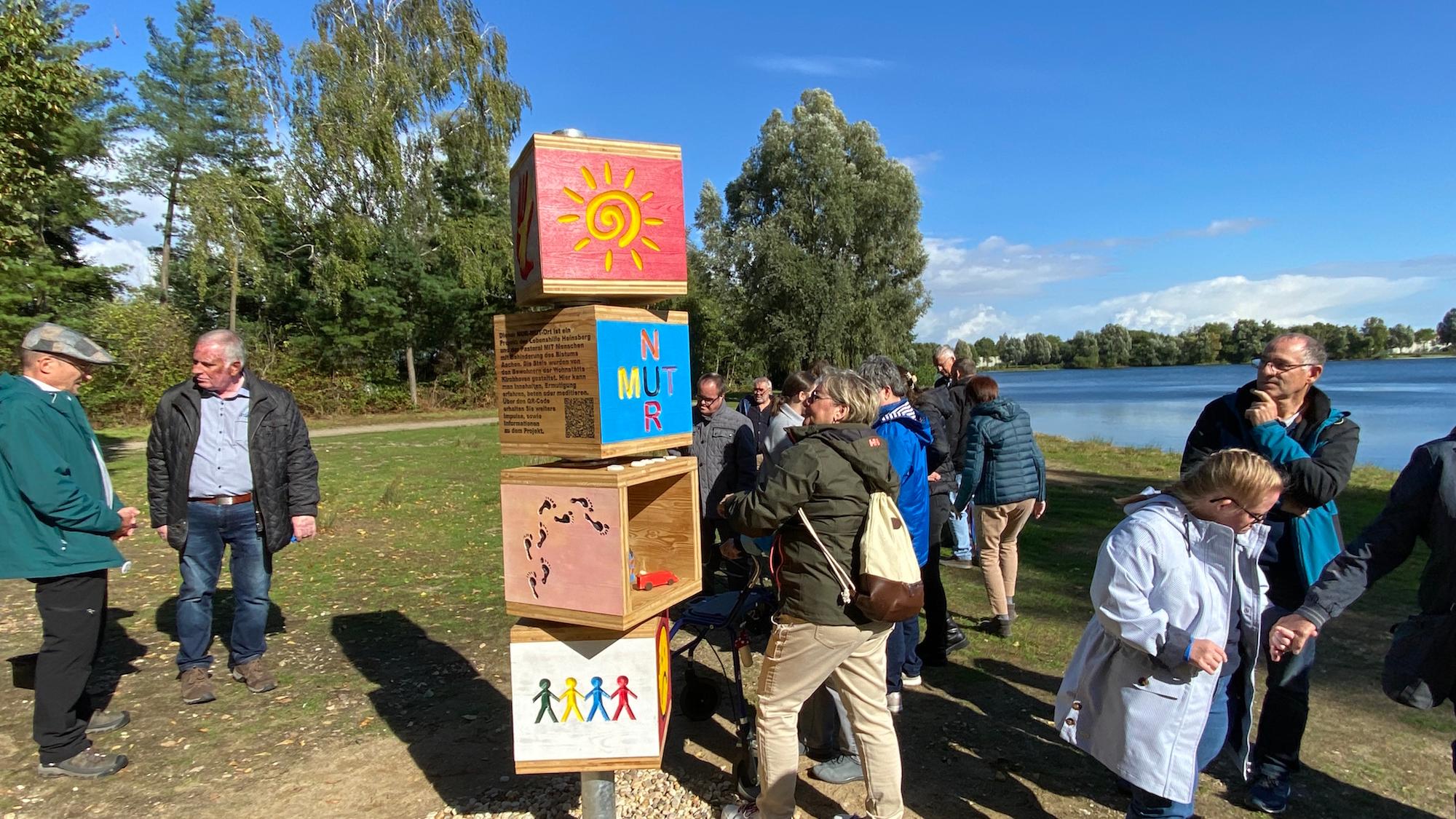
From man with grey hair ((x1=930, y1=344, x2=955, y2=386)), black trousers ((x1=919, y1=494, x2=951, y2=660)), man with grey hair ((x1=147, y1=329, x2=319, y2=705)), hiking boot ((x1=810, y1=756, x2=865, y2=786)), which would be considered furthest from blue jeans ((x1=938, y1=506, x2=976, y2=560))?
man with grey hair ((x1=147, y1=329, x2=319, y2=705))

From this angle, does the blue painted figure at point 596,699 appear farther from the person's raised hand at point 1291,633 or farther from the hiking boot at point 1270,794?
the hiking boot at point 1270,794

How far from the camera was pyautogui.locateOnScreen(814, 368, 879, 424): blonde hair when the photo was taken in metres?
3.07

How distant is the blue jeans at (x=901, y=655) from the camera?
404 cm

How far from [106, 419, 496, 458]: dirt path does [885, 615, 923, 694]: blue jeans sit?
1902cm

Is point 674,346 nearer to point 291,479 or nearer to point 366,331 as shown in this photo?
point 291,479

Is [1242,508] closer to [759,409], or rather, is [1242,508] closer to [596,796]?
[596,796]

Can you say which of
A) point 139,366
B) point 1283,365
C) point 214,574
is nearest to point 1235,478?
point 1283,365

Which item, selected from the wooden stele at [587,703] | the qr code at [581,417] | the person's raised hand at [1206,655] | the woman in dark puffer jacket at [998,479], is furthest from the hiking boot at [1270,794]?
the qr code at [581,417]

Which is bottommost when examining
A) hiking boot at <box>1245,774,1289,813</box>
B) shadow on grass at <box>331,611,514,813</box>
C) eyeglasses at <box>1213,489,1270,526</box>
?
hiking boot at <box>1245,774,1289,813</box>

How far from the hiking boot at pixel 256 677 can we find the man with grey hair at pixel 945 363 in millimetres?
5783

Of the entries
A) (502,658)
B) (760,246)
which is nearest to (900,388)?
(502,658)

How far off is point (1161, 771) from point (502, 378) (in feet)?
8.87

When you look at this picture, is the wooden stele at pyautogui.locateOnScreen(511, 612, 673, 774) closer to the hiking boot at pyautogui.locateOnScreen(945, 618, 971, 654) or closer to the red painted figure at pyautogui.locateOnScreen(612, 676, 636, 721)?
the red painted figure at pyautogui.locateOnScreen(612, 676, 636, 721)

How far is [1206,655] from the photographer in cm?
235
